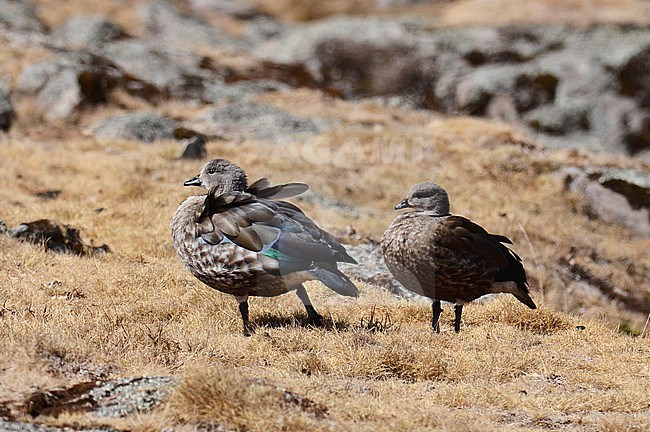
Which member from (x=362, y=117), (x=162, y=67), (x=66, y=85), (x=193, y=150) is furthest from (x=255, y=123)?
(x=162, y=67)

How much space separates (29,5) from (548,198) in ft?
91.6

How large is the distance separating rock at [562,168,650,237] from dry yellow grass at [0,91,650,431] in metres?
1.42

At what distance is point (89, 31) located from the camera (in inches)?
1421

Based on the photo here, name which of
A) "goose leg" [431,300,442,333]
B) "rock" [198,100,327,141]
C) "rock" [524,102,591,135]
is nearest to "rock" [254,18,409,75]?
"rock" [524,102,591,135]

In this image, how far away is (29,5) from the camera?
38.1 metres

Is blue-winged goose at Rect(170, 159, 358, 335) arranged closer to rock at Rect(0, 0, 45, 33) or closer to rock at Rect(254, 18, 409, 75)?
rock at Rect(0, 0, 45, 33)

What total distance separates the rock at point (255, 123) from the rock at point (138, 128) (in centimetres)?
124

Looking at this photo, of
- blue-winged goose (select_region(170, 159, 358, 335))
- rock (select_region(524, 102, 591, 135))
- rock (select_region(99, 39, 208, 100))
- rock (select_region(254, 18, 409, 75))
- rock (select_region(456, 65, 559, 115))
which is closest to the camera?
blue-winged goose (select_region(170, 159, 358, 335))

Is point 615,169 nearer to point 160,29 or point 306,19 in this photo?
point 160,29

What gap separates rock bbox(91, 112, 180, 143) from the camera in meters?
22.0

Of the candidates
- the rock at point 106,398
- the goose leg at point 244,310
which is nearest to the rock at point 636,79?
the goose leg at point 244,310

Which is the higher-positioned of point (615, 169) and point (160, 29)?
point (160, 29)

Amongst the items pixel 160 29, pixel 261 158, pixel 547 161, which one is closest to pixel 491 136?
pixel 547 161

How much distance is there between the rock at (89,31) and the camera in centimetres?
3541
